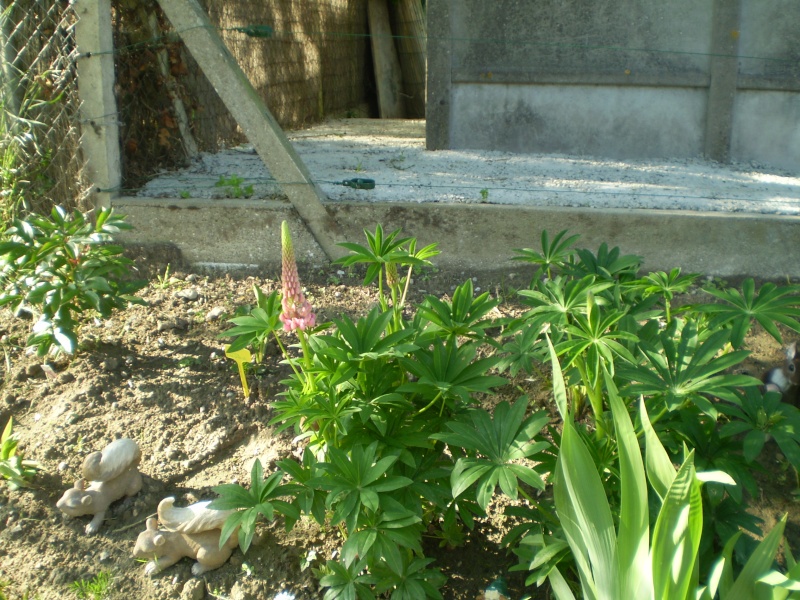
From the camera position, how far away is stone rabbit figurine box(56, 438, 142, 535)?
2443mm

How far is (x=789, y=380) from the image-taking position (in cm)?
269

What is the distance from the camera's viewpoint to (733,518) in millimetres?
1972

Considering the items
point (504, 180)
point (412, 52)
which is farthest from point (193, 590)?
point (412, 52)

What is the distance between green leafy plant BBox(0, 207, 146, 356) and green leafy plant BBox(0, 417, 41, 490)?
356 mm

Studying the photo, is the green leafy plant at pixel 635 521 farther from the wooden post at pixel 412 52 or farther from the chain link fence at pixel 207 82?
the wooden post at pixel 412 52

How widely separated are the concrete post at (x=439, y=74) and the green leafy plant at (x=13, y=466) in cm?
340

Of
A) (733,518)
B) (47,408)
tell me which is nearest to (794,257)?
(733,518)

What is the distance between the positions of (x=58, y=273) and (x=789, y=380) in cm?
273

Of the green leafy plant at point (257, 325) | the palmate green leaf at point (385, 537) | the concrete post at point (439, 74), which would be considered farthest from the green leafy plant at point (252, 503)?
the concrete post at point (439, 74)

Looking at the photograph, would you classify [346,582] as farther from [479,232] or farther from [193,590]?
[479,232]

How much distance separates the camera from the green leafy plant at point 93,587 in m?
2.31

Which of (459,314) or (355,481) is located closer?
(355,481)

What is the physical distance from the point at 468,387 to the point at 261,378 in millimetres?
1169

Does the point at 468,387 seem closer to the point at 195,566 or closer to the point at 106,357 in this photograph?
the point at 195,566
